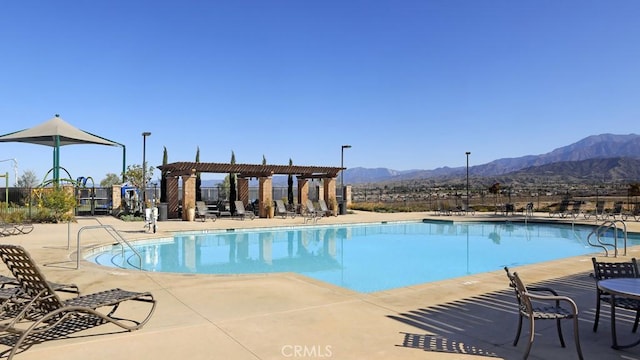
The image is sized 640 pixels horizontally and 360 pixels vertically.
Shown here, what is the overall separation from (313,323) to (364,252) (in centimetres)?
827

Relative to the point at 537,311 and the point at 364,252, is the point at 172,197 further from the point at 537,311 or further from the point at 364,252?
the point at 537,311

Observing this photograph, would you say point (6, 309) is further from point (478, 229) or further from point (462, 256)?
point (478, 229)

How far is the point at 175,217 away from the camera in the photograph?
19828 mm

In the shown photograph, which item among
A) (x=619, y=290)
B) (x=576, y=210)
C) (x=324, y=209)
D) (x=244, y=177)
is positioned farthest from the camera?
(x=244, y=177)

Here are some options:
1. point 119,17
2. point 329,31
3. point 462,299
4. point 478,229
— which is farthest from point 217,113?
point 462,299

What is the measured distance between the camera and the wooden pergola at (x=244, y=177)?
19.2 meters

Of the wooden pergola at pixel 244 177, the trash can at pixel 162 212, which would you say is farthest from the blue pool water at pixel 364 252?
the trash can at pixel 162 212

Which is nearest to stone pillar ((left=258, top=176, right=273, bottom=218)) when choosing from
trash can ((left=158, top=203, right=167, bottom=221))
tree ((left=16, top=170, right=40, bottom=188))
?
trash can ((left=158, top=203, right=167, bottom=221))

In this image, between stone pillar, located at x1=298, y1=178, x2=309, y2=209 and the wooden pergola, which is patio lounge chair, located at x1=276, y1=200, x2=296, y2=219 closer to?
the wooden pergola

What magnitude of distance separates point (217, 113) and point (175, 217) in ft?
45.0

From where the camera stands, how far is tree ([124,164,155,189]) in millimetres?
22688

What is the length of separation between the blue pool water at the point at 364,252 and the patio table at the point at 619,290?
15.2 feet

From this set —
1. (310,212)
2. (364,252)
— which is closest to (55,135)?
(310,212)

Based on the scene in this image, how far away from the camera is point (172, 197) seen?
65.0 feet
